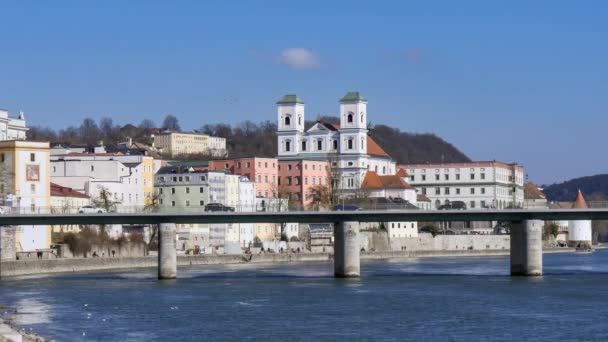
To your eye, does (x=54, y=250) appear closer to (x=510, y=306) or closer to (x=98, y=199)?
(x=98, y=199)

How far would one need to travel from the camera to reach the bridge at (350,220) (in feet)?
275

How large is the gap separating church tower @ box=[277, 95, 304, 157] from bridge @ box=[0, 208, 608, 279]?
9275 centimetres

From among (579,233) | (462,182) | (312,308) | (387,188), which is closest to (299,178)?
(387,188)

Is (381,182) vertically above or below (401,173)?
below

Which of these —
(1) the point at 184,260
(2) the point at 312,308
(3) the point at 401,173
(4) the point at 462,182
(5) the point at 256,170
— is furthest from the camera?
(4) the point at 462,182

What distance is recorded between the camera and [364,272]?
319ft

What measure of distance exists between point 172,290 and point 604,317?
25067 millimetres

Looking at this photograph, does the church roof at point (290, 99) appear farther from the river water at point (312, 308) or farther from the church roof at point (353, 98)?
the river water at point (312, 308)

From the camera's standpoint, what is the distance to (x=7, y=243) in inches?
3821

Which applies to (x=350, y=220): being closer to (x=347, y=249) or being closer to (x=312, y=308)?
(x=347, y=249)

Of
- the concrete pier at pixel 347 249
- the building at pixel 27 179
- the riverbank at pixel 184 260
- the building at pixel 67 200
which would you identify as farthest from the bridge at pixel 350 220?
the building at pixel 67 200

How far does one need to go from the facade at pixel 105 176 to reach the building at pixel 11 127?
9274 millimetres

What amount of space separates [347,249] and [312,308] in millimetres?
23147

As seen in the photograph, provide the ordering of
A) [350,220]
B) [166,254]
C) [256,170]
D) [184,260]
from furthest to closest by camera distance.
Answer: [256,170]
[184,260]
[350,220]
[166,254]
